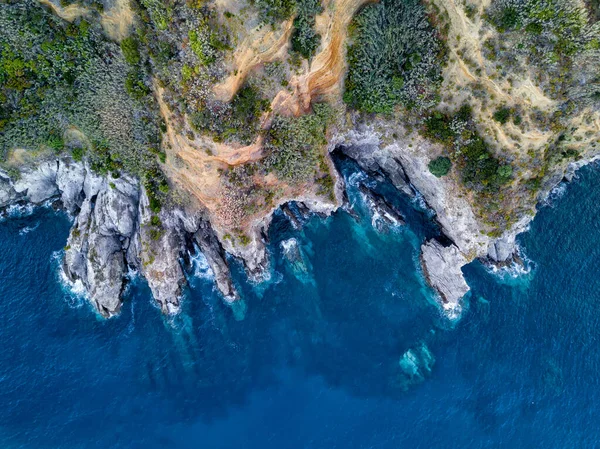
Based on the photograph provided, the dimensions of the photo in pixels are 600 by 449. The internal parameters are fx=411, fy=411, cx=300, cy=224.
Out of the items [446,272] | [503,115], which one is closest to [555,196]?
[446,272]

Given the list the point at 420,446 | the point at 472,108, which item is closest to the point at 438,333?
the point at 420,446

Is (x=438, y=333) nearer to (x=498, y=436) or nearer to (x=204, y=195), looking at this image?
(x=498, y=436)

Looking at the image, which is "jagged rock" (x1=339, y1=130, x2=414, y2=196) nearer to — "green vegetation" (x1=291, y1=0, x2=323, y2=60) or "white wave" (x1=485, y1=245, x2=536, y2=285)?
"green vegetation" (x1=291, y1=0, x2=323, y2=60)

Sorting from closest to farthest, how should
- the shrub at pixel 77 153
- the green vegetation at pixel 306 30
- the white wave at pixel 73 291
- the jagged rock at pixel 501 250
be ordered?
the green vegetation at pixel 306 30, the shrub at pixel 77 153, the jagged rock at pixel 501 250, the white wave at pixel 73 291

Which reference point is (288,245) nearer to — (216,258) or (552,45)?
(216,258)

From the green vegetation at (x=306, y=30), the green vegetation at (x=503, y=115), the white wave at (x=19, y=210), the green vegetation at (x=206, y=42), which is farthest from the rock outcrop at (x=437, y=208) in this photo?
the white wave at (x=19, y=210)

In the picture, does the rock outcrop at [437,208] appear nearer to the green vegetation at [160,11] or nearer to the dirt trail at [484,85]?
the dirt trail at [484,85]

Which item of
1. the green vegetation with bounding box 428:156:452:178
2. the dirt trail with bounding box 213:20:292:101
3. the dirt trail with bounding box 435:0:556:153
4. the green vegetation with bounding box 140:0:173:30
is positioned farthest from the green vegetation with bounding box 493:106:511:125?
the green vegetation with bounding box 140:0:173:30
